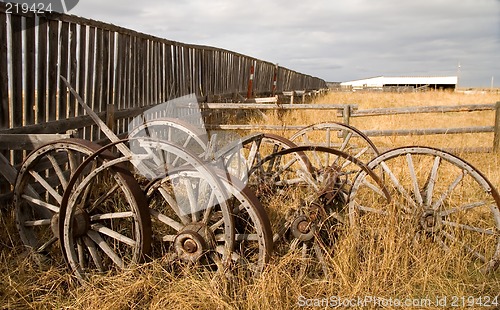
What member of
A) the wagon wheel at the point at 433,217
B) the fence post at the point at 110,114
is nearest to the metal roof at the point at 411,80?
the fence post at the point at 110,114

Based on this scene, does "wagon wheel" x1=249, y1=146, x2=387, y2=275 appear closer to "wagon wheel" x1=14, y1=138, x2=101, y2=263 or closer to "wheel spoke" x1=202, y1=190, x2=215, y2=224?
"wheel spoke" x1=202, y1=190, x2=215, y2=224

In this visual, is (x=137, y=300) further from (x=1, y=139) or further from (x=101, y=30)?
(x=101, y=30)

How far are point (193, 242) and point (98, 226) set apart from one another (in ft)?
2.42

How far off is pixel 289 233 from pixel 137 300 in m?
1.32

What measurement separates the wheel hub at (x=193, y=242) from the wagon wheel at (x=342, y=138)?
6.16 ft

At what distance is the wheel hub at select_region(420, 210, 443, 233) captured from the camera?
3.32 meters

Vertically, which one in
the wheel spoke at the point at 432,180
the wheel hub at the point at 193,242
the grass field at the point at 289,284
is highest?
the wheel spoke at the point at 432,180

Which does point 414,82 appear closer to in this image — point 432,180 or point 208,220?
point 432,180

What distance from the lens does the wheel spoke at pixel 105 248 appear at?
297 centimetres

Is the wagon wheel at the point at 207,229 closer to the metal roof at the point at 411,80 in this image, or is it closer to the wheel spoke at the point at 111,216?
the wheel spoke at the point at 111,216

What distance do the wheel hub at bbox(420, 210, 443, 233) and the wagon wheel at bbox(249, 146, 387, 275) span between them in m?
0.57

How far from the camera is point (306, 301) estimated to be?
2811 millimetres

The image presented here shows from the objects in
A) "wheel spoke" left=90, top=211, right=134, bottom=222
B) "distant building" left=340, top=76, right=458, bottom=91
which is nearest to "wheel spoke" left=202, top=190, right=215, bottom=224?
"wheel spoke" left=90, top=211, right=134, bottom=222

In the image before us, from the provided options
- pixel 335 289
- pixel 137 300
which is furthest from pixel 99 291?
pixel 335 289
